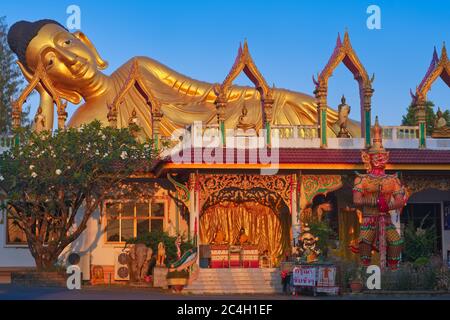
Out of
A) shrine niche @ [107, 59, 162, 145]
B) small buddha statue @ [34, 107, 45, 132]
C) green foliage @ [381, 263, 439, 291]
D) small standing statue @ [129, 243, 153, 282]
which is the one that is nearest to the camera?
green foliage @ [381, 263, 439, 291]

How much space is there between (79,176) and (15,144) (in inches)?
102

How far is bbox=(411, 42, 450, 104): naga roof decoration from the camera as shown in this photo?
26.3 metres

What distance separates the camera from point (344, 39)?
26.4 meters

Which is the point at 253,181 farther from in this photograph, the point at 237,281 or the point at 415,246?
the point at 415,246

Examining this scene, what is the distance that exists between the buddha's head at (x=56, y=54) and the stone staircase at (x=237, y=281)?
36.6 feet

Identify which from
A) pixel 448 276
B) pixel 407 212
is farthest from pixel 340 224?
pixel 448 276

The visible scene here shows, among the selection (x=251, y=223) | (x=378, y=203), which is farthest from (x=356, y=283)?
(x=251, y=223)

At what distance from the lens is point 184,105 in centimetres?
3169

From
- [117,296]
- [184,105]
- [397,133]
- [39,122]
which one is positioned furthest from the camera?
[184,105]

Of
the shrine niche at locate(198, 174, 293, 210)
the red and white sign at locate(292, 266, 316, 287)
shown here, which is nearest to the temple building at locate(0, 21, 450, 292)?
the shrine niche at locate(198, 174, 293, 210)

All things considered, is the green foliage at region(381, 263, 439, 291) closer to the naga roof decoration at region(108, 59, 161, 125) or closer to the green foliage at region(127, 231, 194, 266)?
the green foliage at region(127, 231, 194, 266)

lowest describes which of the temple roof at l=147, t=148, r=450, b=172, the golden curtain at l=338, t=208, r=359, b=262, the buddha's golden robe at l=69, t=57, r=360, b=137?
the golden curtain at l=338, t=208, r=359, b=262

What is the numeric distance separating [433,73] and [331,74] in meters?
3.00

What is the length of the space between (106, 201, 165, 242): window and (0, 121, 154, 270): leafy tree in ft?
5.72
